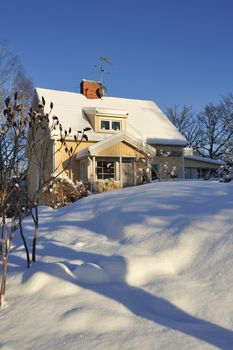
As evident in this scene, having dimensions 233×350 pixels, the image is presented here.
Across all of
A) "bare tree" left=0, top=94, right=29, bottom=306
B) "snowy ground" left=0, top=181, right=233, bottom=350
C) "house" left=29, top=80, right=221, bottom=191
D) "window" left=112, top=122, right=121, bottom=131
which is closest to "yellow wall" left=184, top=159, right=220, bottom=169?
"house" left=29, top=80, right=221, bottom=191

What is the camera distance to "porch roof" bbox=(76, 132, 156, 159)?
1888 cm

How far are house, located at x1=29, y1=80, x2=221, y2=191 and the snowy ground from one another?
1140 centimetres

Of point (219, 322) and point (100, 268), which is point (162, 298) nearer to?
point (219, 322)

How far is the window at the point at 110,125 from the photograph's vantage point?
859 inches

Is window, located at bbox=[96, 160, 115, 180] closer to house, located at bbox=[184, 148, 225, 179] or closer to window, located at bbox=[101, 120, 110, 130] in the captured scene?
window, located at bbox=[101, 120, 110, 130]

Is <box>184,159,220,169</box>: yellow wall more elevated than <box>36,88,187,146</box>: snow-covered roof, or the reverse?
<box>36,88,187,146</box>: snow-covered roof

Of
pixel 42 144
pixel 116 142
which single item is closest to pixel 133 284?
pixel 42 144

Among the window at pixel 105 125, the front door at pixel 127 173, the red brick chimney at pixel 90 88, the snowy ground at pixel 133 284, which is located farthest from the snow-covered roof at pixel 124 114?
the snowy ground at pixel 133 284

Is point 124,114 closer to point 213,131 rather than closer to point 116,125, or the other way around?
point 116,125

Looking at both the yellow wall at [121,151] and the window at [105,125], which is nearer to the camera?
the yellow wall at [121,151]

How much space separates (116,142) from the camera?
19.5m

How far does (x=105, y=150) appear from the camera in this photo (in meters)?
19.4

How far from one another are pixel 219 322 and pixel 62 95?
21364mm

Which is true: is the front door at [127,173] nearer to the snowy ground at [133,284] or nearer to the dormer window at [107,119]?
the dormer window at [107,119]
